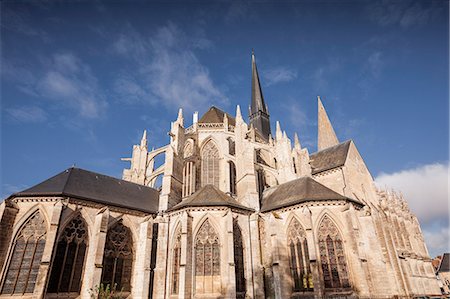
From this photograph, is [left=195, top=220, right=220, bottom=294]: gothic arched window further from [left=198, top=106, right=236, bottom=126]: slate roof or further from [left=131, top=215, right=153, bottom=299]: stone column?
[left=198, top=106, right=236, bottom=126]: slate roof

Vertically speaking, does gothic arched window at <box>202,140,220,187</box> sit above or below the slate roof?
below

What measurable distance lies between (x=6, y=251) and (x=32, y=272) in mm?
1606

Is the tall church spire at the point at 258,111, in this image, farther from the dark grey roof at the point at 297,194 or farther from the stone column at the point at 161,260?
the stone column at the point at 161,260

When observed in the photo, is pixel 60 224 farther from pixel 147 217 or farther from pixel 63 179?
pixel 147 217

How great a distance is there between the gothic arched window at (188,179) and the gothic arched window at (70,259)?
7430 mm

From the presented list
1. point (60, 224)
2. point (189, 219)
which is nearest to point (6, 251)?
point (60, 224)

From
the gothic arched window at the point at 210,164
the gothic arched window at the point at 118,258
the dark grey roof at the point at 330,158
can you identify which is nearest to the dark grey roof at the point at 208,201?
the gothic arched window at the point at 118,258

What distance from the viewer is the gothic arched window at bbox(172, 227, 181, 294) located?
14.2 metres

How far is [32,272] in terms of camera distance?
12930mm

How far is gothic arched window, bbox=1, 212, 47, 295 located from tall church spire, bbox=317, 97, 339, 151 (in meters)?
30.5

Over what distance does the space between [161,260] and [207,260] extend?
2.70m

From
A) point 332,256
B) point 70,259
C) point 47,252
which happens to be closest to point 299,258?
point 332,256

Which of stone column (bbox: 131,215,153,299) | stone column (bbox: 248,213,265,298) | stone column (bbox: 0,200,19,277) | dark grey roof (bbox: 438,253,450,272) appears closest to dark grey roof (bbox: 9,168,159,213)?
stone column (bbox: 0,200,19,277)

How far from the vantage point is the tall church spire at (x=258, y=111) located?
117 ft
